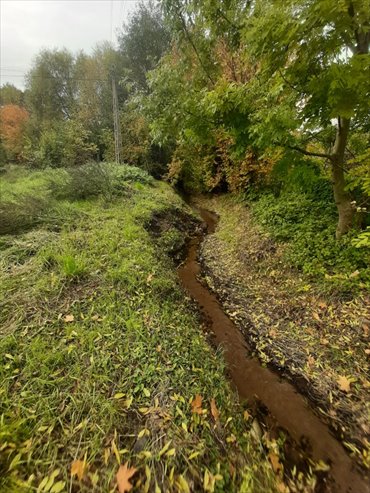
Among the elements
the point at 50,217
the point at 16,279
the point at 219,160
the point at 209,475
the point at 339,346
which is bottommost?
the point at 209,475

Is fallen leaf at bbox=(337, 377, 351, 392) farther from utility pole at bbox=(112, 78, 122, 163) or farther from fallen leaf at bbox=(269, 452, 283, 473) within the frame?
utility pole at bbox=(112, 78, 122, 163)

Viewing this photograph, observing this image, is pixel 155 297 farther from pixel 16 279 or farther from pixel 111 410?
pixel 16 279

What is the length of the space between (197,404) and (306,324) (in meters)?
1.94

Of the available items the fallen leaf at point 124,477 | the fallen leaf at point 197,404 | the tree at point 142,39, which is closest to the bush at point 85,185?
the fallen leaf at point 197,404

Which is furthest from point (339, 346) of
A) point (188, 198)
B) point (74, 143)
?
point (74, 143)

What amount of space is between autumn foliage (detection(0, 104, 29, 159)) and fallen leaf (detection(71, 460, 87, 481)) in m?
19.2

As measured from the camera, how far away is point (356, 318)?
3.01m

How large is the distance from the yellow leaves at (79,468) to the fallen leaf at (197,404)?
93cm

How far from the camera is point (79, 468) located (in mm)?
1706

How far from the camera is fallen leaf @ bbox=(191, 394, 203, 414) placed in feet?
7.13

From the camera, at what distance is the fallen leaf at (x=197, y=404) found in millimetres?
2174

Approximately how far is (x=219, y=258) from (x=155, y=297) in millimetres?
2419

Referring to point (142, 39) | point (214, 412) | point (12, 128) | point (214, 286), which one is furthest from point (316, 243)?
point (12, 128)

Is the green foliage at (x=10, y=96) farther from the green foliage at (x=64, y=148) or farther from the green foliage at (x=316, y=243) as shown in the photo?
the green foliage at (x=316, y=243)
